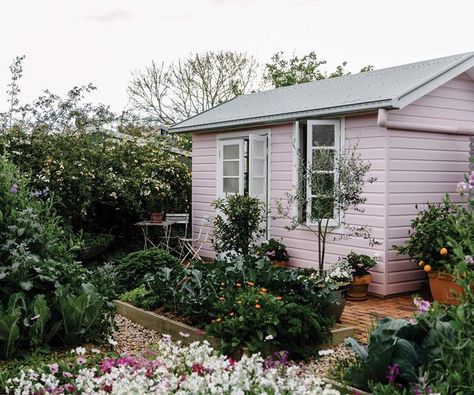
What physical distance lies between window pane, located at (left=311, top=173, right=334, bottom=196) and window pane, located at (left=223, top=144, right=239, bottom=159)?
2518mm

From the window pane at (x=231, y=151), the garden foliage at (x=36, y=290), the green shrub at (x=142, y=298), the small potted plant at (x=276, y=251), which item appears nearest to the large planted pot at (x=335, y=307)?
the green shrub at (x=142, y=298)

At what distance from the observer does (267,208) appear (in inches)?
397

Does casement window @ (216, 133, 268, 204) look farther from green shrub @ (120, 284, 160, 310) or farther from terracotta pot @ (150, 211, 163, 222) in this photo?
green shrub @ (120, 284, 160, 310)

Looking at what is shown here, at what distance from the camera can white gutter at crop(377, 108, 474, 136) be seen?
309 inches

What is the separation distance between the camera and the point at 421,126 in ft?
27.6

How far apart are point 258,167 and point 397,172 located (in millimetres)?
2686

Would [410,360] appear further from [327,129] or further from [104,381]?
[327,129]

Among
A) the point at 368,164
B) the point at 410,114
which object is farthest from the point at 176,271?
the point at 410,114

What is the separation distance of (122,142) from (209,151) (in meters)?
2.03

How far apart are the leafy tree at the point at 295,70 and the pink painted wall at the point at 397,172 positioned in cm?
1437

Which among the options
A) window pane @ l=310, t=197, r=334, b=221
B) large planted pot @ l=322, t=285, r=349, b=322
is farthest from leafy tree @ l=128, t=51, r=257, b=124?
large planted pot @ l=322, t=285, r=349, b=322

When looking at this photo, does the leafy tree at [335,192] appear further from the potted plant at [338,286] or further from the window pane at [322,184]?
the potted plant at [338,286]

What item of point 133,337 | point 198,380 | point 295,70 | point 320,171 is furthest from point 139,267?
point 295,70

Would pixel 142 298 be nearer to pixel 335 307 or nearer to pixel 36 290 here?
pixel 36 290
